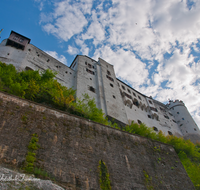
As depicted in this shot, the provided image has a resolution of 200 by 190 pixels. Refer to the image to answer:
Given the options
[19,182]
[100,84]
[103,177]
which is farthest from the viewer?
[100,84]

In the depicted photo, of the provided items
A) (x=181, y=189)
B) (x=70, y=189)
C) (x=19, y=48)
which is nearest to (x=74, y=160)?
(x=70, y=189)

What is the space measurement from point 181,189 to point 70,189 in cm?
853

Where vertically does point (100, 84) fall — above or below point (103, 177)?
above

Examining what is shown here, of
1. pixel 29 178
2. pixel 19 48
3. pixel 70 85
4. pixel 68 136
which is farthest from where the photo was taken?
pixel 70 85

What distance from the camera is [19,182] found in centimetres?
565

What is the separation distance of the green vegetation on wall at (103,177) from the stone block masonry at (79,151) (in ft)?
0.72

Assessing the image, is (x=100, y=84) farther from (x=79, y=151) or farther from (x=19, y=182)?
(x=19, y=182)

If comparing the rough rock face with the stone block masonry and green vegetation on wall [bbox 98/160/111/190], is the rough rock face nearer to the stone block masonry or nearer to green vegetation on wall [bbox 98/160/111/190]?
the stone block masonry

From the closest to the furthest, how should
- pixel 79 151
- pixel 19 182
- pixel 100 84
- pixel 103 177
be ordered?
pixel 19 182
pixel 103 177
pixel 79 151
pixel 100 84

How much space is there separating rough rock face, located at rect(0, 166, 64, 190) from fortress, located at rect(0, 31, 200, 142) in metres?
15.2

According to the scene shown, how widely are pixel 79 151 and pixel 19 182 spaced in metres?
3.69

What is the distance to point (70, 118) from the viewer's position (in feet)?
34.5

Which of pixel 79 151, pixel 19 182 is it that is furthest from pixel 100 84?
pixel 19 182

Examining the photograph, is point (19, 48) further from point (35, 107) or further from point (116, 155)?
point (116, 155)
